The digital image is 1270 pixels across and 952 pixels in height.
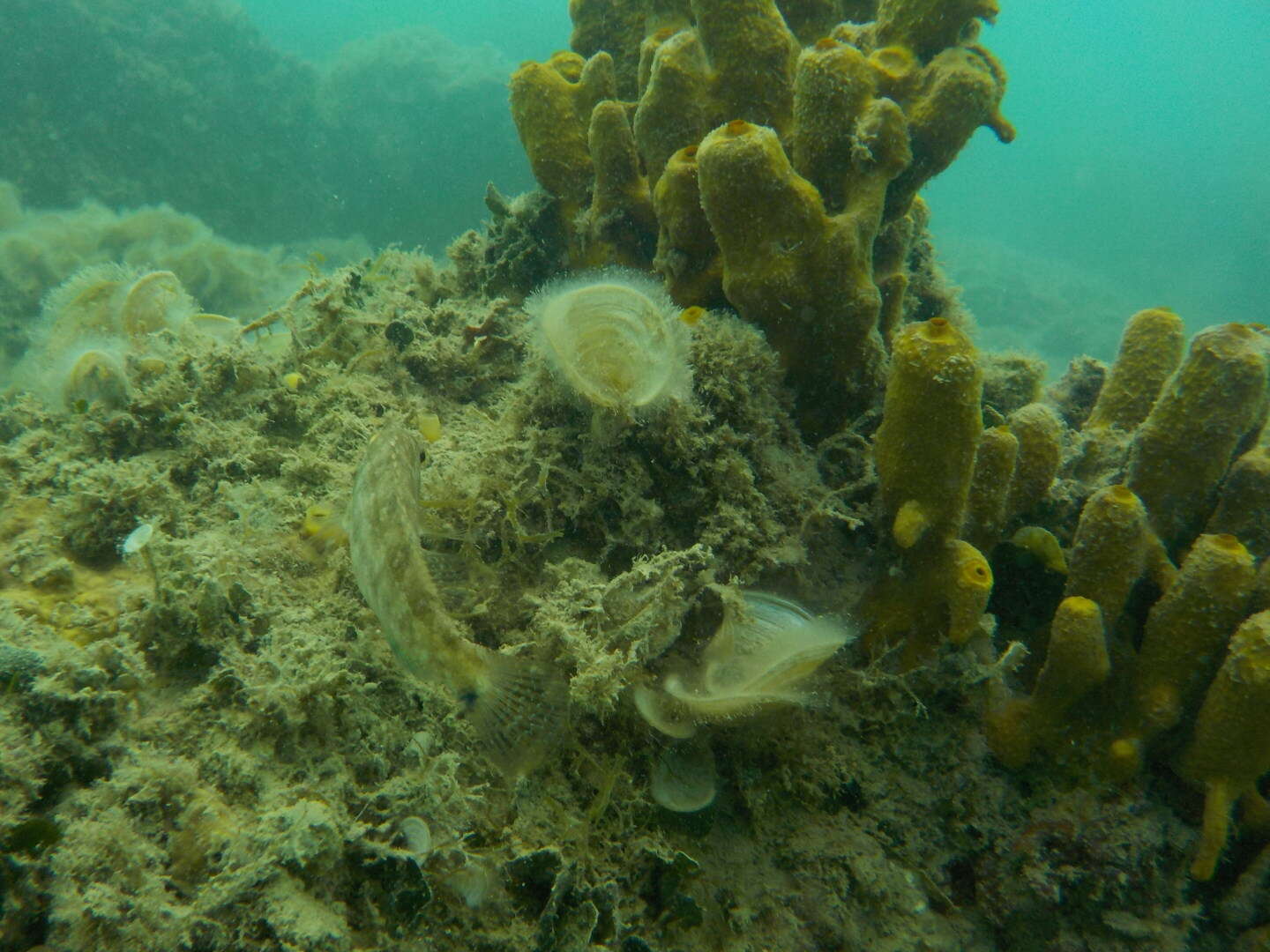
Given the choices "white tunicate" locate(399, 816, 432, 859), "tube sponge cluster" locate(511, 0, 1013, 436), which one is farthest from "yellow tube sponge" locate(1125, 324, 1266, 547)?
"white tunicate" locate(399, 816, 432, 859)

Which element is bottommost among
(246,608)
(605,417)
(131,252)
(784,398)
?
(246,608)

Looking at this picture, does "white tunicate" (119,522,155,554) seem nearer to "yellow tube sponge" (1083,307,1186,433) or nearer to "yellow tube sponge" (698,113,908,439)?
"yellow tube sponge" (698,113,908,439)

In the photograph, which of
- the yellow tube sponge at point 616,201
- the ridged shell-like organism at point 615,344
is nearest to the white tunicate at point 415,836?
the ridged shell-like organism at point 615,344

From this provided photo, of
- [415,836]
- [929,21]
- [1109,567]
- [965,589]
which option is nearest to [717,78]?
[929,21]

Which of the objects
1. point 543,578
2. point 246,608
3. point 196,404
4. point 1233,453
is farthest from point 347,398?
point 1233,453

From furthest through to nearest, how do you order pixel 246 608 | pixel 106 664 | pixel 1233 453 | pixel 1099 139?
pixel 1099 139 → pixel 1233 453 → pixel 246 608 → pixel 106 664

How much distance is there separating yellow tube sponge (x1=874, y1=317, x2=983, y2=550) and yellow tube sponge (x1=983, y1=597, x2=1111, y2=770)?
0.52 meters

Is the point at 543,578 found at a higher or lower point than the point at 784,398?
lower

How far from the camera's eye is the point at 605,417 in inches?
103

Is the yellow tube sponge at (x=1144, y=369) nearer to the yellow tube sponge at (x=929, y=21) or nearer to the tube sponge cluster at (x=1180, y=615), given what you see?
the tube sponge cluster at (x=1180, y=615)

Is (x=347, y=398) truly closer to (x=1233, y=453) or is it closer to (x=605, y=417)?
(x=605, y=417)

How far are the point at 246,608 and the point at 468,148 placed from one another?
25880mm

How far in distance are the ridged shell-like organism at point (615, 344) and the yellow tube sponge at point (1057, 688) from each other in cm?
175

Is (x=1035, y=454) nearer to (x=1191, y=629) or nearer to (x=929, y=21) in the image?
(x=1191, y=629)
